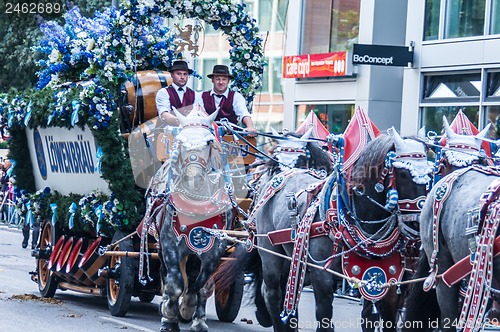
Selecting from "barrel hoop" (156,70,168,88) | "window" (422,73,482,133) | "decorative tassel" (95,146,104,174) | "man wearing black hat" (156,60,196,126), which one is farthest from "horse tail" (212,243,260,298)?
"window" (422,73,482,133)

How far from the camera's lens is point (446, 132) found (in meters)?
6.83

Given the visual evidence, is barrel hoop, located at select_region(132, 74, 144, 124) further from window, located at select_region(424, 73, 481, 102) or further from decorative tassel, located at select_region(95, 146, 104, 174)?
window, located at select_region(424, 73, 481, 102)

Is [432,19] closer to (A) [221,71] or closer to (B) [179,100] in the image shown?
(A) [221,71]

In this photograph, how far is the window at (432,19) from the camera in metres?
18.4

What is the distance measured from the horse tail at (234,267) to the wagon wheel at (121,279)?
1309 millimetres

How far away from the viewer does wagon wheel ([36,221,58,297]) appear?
12.2m

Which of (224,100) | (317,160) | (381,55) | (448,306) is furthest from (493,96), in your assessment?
(448,306)

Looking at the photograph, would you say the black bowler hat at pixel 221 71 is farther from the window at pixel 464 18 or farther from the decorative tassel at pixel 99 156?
the window at pixel 464 18

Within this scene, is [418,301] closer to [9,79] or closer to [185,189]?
[185,189]

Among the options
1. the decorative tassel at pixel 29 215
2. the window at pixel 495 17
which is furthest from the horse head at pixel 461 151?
→ the window at pixel 495 17

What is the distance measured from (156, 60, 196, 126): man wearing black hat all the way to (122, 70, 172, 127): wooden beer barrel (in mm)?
679

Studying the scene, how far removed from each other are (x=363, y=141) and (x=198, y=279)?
2475mm

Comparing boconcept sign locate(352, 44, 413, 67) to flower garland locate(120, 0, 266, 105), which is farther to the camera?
boconcept sign locate(352, 44, 413, 67)

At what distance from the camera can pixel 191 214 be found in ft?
30.6
